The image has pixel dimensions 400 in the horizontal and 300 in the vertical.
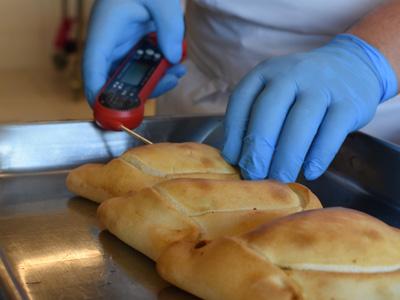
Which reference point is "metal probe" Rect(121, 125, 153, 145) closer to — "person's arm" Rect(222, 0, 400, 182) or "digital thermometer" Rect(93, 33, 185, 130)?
"digital thermometer" Rect(93, 33, 185, 130)

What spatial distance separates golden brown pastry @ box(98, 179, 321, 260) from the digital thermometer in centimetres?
23

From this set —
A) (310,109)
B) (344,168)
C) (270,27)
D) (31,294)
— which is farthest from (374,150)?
(31,294)

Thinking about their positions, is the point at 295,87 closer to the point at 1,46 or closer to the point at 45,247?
the point at 45,247

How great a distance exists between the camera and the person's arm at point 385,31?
3.66 feet

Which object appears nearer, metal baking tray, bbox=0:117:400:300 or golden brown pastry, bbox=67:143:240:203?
metal baking tray, bbox=0:117:400:300

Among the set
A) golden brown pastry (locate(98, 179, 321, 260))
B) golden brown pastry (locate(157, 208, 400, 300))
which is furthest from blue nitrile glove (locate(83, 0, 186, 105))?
golden brown pastry (locate(157, 208, 400, 300))

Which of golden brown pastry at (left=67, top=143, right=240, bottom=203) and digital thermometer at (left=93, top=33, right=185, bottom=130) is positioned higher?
digital thermometer at (left=93, top=33, right=185, bottom=130)

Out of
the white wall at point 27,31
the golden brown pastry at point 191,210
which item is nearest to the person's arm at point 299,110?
the golden brown pastry at point 191,210

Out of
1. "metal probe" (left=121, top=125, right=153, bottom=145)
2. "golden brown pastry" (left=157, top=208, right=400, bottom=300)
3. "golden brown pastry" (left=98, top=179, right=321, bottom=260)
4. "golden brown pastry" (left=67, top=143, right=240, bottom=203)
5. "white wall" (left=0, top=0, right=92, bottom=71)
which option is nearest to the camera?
"golden brown pastry" (left=157, top=208, right=400, bottom=300)

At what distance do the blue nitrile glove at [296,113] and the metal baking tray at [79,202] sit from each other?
95 mm

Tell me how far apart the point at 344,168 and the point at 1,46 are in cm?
272

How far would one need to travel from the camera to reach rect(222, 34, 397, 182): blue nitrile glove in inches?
38.2

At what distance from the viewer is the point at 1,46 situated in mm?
3463

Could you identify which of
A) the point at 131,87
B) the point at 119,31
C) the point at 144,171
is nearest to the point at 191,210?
the point at 144,171
